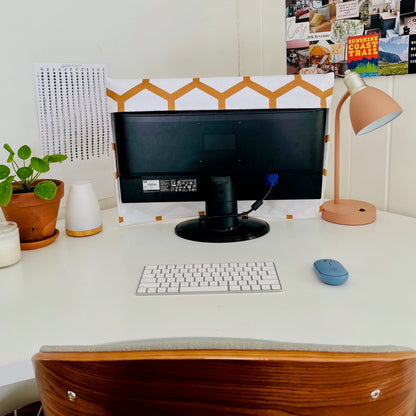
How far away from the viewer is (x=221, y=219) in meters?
1.27

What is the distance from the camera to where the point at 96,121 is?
1551 millimetres

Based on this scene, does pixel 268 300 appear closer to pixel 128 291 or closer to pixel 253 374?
pixel 128 291

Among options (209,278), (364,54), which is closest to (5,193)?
(209,278)

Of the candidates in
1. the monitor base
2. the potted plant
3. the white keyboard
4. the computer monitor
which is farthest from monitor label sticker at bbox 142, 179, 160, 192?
the white keyboard

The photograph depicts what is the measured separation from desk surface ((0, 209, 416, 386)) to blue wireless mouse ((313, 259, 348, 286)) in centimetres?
1

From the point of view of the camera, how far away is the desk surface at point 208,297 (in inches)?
30.1

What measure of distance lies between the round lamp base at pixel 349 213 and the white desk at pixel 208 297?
46 mm

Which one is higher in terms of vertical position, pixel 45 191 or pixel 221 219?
pixel 45 191

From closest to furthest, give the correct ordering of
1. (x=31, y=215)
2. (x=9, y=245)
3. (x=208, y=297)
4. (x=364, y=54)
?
(x=208, y=297), (x=9, y=245), (x=31, y=215), (x=364, y=54)

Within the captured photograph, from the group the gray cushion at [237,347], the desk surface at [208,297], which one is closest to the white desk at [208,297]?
the desk surface at [208,297]

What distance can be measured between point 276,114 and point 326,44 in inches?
18.9

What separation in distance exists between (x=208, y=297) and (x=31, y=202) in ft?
1.87

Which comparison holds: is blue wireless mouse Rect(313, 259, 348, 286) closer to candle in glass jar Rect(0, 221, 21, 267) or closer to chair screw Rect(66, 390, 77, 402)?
chair screw Rect(66, 390, 77, 402)

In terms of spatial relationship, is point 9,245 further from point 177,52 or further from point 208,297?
point 177,52
